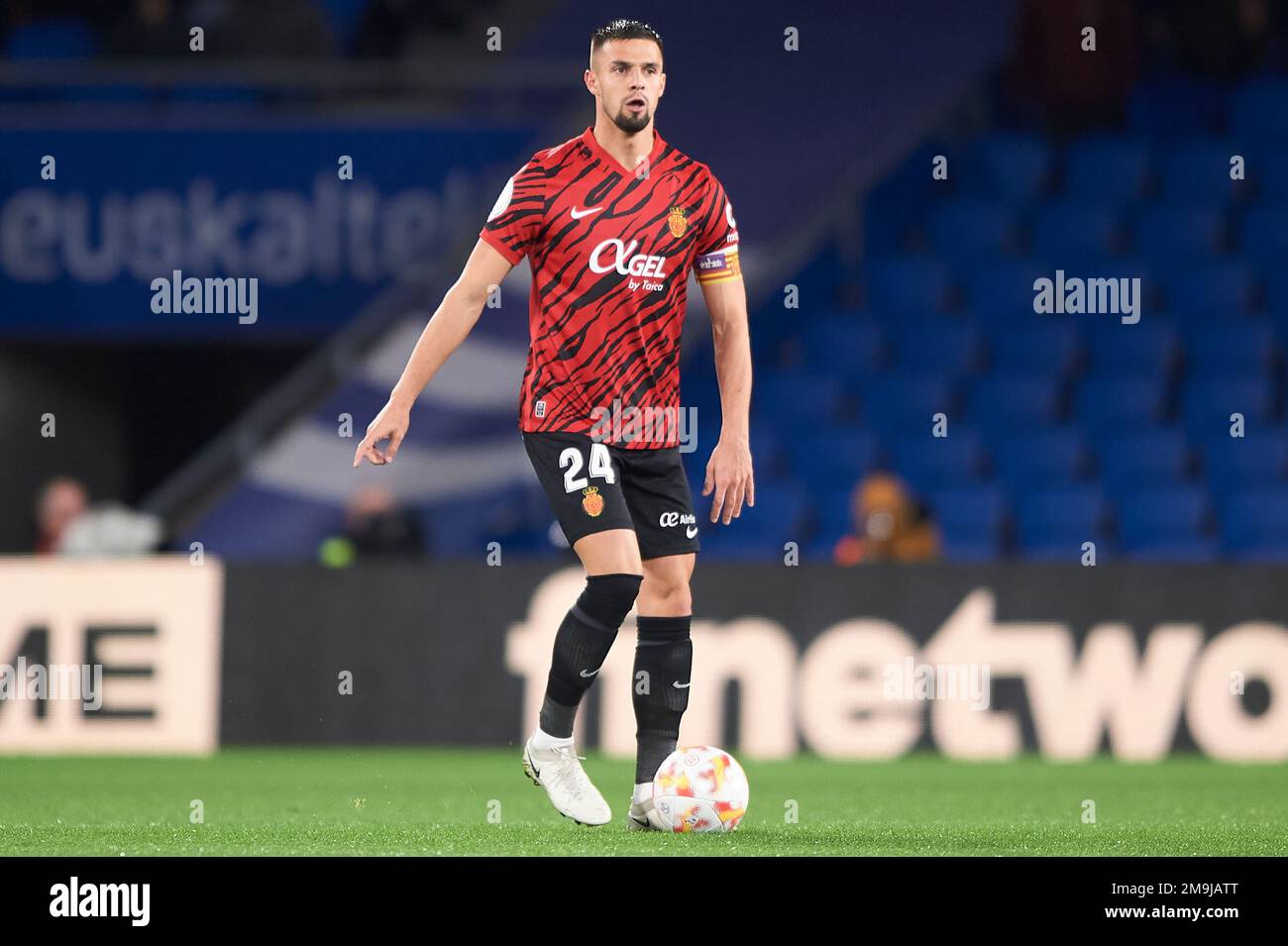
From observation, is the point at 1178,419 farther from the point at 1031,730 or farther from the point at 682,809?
the point at 682,809

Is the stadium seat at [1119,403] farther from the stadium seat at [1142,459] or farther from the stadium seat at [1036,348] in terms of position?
the stadium seat at [1036,348]

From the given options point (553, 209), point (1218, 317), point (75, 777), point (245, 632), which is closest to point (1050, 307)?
point (1218, 317)

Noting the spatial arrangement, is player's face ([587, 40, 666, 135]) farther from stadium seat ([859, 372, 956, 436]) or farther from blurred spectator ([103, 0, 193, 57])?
blurred spectator ([103, 0, 193, 57])

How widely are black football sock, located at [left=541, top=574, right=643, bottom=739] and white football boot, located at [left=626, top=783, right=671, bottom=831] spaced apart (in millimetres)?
285

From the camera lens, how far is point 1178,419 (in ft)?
44.7

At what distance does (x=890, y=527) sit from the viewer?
37.9ft

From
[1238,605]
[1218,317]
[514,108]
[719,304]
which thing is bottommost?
[1238,605]

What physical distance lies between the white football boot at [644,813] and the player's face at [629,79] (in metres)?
1.95

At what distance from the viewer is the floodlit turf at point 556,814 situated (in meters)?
5.97

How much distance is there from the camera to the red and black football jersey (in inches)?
251

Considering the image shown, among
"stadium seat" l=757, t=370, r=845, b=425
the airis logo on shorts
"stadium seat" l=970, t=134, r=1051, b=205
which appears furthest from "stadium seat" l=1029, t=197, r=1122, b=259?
the airis logo on shorts

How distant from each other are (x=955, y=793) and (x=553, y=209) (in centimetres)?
319

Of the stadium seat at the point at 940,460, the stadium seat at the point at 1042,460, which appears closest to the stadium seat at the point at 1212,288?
the stadium seat at the point at 1042,460

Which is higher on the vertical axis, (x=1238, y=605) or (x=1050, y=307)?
(x=1050, y=307)
